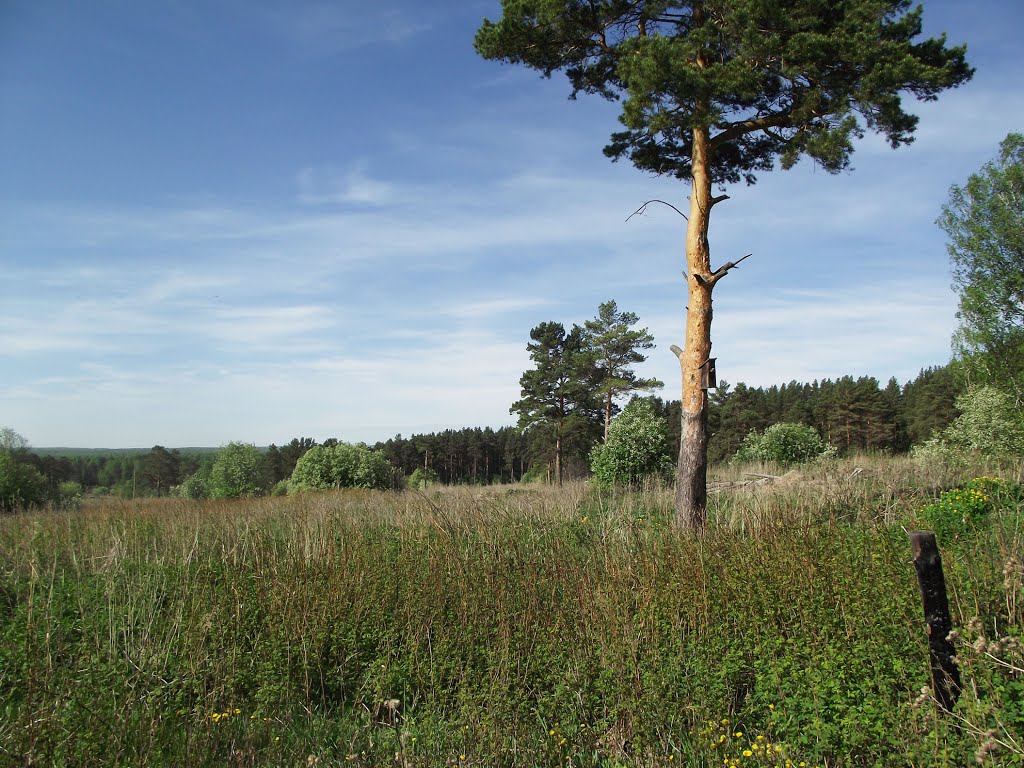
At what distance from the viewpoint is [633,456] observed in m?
16.6

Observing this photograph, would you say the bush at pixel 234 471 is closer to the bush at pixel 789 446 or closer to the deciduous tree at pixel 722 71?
the bush at pixel 789 446

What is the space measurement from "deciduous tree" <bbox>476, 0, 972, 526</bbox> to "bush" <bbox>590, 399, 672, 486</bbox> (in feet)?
26.8

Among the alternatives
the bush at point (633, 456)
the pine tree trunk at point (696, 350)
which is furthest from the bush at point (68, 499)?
the pine tree trunk at point (696, 350)

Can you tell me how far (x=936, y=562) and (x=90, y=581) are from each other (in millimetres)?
6747

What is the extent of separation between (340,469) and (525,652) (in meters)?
17.9

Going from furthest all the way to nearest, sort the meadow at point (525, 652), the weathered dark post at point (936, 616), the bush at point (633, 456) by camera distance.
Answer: the bush at point (633, 456) → the weathered dark post at point (936, 616) → the meadow at point (525, 652)

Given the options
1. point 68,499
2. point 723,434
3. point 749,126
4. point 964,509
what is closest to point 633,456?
point 749,126

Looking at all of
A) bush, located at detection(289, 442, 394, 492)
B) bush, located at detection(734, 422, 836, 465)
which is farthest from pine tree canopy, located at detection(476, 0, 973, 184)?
bush, located at detection(289, 442, 394, 492)

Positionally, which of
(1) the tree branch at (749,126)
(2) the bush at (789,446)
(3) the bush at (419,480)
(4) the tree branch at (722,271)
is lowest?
(3) the bush at (419,480)

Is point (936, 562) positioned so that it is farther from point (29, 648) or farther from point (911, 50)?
point (911, 50)

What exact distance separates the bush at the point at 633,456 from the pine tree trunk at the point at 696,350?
7.80m

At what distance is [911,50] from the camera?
800 centimetres

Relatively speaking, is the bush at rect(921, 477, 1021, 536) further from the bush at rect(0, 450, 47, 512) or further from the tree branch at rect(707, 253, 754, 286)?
the bush at rect(0, 450, 47, 512)

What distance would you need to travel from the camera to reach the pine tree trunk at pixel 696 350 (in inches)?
312
